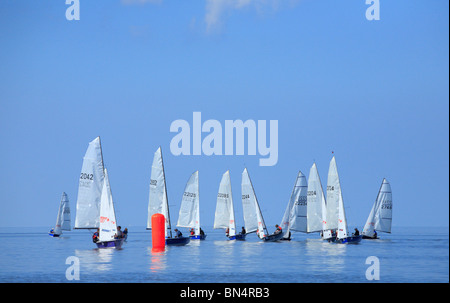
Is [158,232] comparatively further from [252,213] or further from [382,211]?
[382,211]

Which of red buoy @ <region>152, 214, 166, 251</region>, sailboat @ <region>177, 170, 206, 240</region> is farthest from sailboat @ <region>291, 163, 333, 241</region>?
red buoy @ <region>152, 214, 166, 251</region>

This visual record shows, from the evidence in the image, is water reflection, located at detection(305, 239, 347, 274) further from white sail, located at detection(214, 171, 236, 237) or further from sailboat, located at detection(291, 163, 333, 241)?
white sail, located at detection(214, 171, 236, 237)

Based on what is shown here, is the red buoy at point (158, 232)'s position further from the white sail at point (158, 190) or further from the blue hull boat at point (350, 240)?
the blue hull boat at point (350, 240)

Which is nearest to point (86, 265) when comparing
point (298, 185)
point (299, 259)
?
point (299, 259)

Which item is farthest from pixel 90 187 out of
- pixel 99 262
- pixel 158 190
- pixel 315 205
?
pixel 315 205

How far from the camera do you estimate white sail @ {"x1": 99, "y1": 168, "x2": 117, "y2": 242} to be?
56469 millimetres

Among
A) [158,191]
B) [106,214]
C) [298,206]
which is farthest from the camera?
[298,206]

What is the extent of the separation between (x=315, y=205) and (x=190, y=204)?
582 inches

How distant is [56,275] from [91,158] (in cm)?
2461

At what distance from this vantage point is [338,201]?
74.1m

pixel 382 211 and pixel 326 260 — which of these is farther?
pixel 382 211
